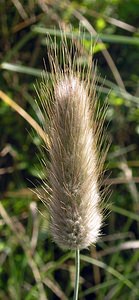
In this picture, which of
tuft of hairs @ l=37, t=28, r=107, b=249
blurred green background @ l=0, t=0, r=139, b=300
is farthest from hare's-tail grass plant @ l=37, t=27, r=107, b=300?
blurred green background @ l=0, t=0, r=139, b=300

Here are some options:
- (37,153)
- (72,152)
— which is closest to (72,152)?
(72,152)

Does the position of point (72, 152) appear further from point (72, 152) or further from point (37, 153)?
point (37, 153)

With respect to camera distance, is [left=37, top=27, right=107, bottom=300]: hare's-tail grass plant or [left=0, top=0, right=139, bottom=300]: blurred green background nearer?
[left=37, top=27, right=107, bottom=300]: hare's-tail grass plant

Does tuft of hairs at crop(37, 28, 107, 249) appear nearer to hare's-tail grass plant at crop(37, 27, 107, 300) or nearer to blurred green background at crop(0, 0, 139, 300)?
hare's-tail grass plant at crop(37, 27, 107, 300)

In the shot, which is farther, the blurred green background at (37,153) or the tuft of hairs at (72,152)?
the blurred green background at (37,153)

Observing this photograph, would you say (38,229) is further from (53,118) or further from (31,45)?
(53,118)

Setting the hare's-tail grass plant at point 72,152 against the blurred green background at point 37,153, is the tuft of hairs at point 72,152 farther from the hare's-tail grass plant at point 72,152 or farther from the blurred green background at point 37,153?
the blurred green background at point 37,153

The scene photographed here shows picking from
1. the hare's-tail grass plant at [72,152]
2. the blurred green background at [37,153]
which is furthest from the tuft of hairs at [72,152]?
the blurred green background at [37,153]
